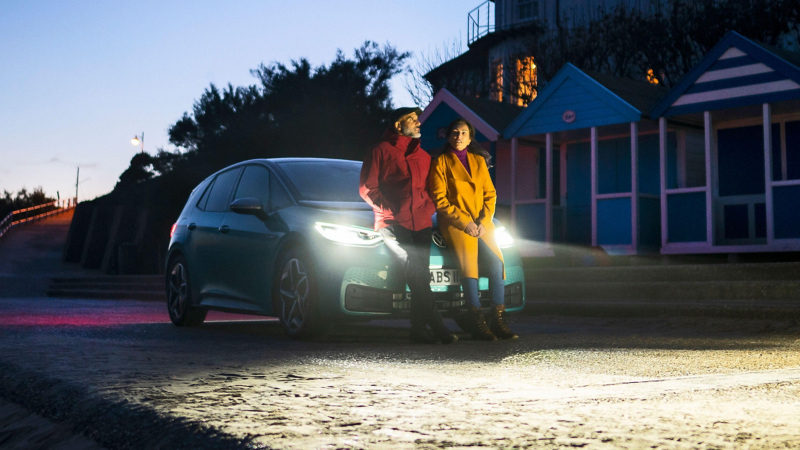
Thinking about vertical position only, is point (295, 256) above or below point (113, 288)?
above

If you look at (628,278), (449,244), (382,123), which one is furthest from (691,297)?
(382,123)

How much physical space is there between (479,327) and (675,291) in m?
4.05

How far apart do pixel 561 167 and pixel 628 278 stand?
7.78 m

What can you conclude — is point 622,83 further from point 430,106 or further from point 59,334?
point 59,334

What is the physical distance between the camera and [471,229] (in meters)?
6.16

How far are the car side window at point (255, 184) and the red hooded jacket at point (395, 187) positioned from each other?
1250mm

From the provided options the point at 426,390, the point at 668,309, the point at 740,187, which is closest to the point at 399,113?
the point at 426,390

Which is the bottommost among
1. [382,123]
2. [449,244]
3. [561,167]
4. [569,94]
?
[449,244]

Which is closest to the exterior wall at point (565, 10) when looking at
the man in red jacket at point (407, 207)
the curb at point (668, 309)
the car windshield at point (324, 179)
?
the curb at point (668, 309)

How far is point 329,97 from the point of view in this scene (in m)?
45.1

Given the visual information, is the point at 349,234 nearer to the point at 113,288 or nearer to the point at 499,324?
the point at 499,324

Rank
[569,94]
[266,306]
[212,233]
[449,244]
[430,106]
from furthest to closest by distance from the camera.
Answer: [430,106] < [569,94] < [212,233] < [266,306] < [449,244]

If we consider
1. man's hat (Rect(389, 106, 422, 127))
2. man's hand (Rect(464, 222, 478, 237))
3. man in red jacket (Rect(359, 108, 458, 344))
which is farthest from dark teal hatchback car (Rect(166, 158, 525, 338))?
man's hat (Rect(389, 106, 422, 127))

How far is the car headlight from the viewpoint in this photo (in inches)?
239
